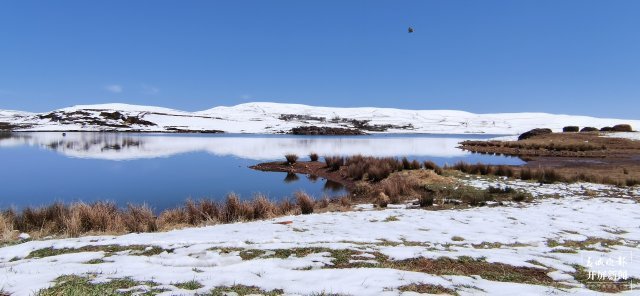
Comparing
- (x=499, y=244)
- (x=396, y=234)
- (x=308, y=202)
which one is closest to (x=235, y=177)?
(x=308, y=202)

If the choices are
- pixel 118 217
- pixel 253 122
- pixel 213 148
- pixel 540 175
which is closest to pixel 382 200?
pixel 118 217

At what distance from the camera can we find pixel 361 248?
6.65m

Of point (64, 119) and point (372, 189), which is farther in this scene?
point (64, 119)

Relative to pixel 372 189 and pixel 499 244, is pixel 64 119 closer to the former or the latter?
pixel 372 189

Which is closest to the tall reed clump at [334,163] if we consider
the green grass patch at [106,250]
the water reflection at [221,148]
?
the water reflection at [221,148]

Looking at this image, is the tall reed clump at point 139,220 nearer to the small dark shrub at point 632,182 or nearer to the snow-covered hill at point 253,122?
the small dark shrub at point 632,182

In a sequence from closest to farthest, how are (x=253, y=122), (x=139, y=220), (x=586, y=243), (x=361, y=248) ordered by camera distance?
(x=361, y=248) → (x=586, y=243) → (x=139, y=220) → (x=253, y=122)

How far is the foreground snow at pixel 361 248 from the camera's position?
15.6ft

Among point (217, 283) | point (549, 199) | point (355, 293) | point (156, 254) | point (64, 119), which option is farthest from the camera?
point (64, 119)

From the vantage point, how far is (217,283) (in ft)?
15.1

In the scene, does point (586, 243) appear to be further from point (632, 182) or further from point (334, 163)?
point (334, 163)

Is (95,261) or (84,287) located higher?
(84,287)

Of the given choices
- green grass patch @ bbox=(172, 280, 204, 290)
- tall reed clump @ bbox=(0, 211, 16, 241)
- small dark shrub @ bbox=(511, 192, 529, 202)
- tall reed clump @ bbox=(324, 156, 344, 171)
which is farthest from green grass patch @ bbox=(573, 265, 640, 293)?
tall reed clump @ bbox=(324, 156, 344, 171)

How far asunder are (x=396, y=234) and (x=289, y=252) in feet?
9.67
